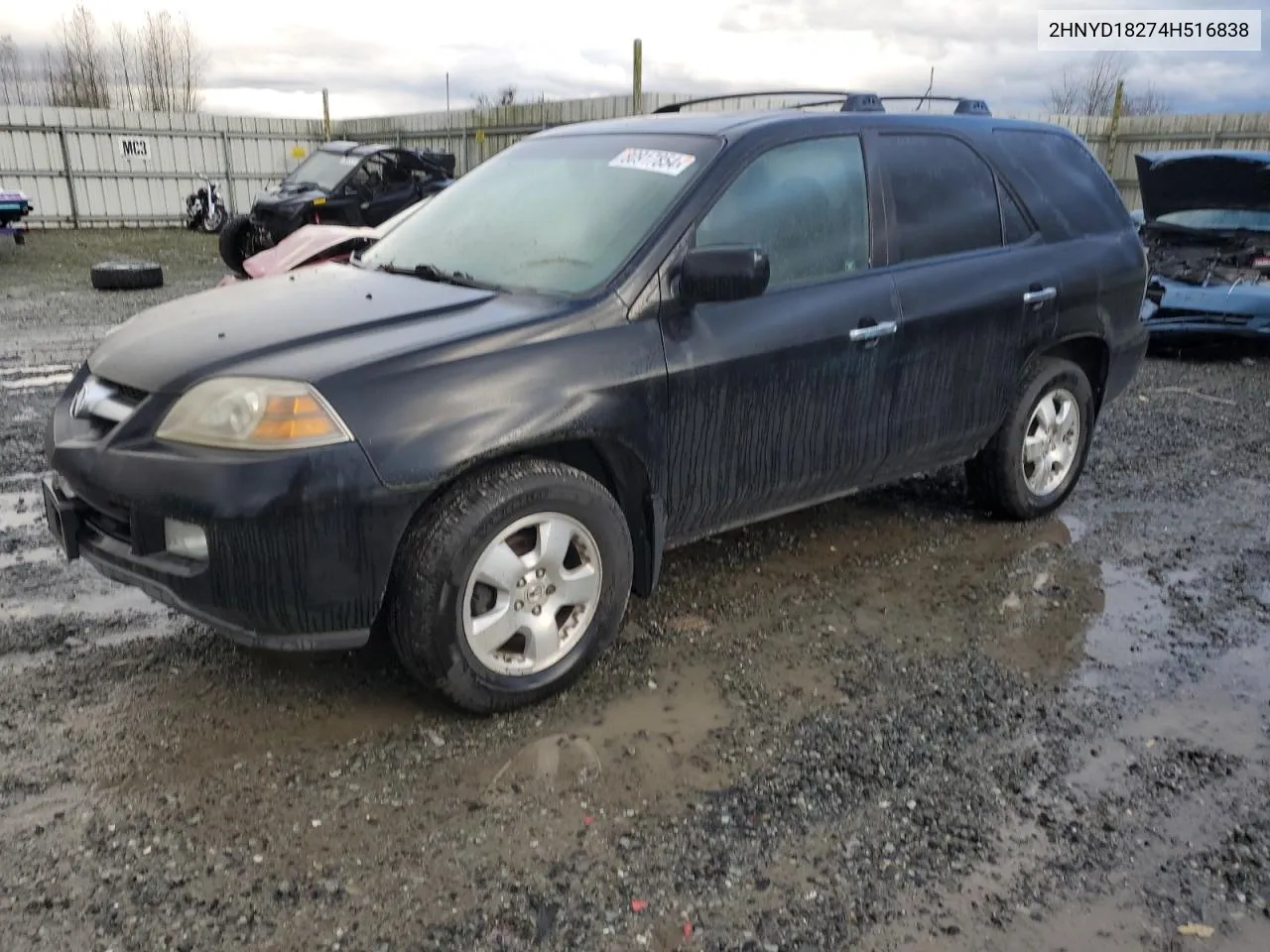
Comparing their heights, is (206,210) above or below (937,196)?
below

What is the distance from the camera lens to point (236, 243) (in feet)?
48.2

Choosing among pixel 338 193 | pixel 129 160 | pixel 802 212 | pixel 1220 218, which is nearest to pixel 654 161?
pixel 802 212

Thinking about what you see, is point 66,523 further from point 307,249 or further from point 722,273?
point 307,249

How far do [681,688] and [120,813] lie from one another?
5.36 ft

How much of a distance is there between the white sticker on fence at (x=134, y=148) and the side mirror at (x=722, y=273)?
72.2ft

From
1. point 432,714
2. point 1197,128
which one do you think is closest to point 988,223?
point 432,714

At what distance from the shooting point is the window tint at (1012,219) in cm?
444

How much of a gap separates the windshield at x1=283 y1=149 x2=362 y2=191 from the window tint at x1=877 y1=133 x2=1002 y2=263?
41.5 feet

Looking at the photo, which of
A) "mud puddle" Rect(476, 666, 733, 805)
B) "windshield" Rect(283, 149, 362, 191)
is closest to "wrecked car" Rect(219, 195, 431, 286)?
"mud puddle" Rect(476, 666, 733, 805)

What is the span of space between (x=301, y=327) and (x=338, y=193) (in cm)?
1311

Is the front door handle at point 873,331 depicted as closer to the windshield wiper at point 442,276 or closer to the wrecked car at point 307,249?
the windshield wiper at point 442,276

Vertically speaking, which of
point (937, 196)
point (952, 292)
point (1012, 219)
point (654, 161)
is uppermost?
point (654, 161)

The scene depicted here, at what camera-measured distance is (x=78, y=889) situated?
2396 mm

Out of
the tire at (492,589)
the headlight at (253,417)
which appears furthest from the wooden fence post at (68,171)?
the tire at (492,589)
